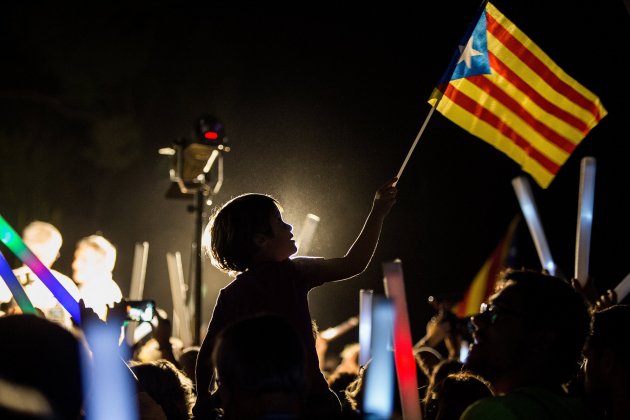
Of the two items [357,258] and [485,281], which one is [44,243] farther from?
[485,281]

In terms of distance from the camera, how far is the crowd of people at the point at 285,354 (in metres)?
1.76

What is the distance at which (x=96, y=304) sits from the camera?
601 centimetres

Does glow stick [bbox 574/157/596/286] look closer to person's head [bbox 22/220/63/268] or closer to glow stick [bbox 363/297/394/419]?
glow stick [bbox 363/297/394/419]

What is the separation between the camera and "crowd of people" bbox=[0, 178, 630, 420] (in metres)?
1.76

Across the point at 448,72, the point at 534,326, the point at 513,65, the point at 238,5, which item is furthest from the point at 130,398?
the point at 238,5

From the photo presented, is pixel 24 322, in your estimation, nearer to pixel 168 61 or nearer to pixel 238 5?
pixel 238 5

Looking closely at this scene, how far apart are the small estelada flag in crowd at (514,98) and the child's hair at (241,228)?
5.16ft

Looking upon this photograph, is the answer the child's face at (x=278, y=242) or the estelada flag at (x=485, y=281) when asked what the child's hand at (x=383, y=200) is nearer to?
the child's face at (x=278, y=242)

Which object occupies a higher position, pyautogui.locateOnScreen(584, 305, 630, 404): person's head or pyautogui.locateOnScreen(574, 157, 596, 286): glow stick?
pyautogui.locateOnScreen(574, 157, 596, 286): glow stick

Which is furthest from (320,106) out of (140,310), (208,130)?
(140,310)

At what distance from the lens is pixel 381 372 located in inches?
139

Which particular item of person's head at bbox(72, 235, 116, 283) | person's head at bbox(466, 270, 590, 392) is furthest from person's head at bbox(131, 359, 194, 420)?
person's head at bbox(72, 235, 116, 283)

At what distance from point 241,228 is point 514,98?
9.09ft

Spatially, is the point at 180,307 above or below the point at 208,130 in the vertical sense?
below
